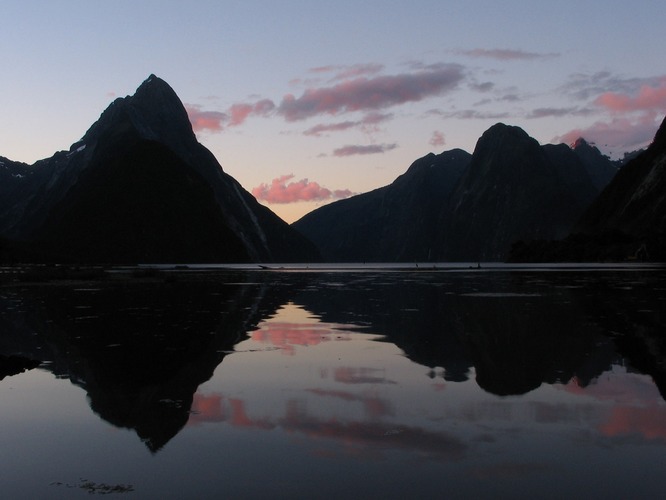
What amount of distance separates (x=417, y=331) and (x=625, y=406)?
47.2 ft

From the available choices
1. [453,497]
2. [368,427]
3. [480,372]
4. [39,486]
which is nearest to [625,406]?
[480,372]

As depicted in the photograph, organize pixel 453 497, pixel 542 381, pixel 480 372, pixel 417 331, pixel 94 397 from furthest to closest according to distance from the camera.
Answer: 1. pixel 417 331
2. pixel 480 372
3. pixel 542 381
4. pixel 94 397
5. pixel 453 497

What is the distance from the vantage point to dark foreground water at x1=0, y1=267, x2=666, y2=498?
1019 centimetres

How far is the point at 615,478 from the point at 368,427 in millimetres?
4764

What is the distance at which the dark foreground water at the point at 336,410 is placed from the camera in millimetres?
10188

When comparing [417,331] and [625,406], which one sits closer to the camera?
[625,406]

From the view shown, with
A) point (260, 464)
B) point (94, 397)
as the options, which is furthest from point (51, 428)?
point (260, 464)

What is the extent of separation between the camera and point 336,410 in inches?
581

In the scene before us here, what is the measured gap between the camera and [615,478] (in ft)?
33.3

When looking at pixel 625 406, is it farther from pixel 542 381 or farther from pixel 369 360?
pixel 369 360

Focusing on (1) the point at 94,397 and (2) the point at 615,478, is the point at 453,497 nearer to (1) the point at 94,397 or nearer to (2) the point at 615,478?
(2) the point at 615,478

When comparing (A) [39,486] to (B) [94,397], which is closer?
(A) [39,486]

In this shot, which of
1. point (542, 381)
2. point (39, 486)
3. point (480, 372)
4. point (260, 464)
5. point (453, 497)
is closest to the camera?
point (453, 497)

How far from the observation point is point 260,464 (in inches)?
430
